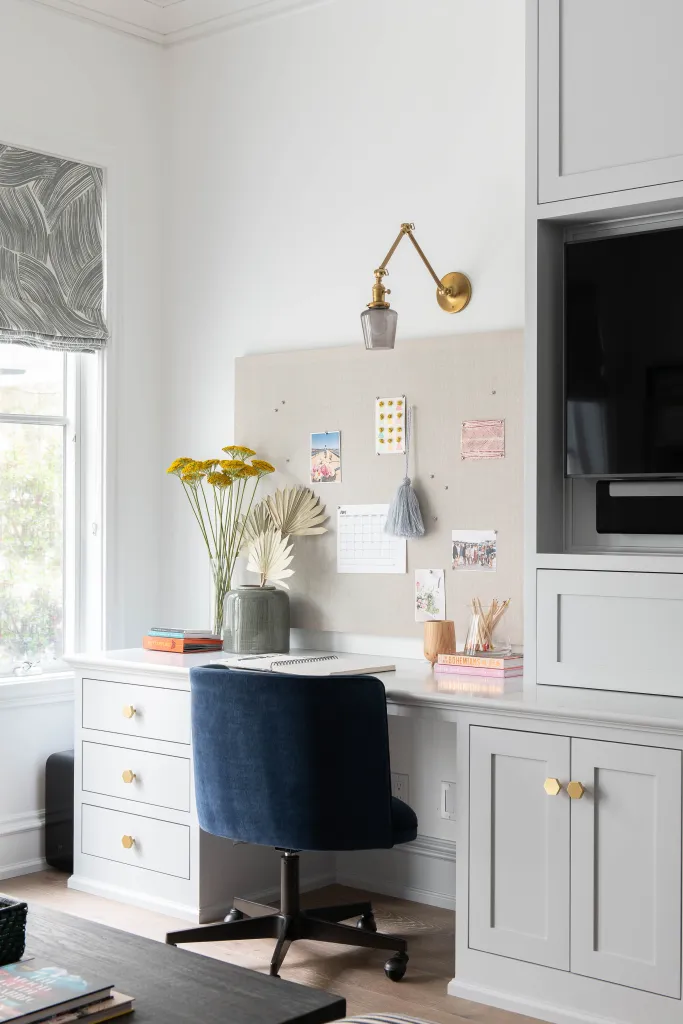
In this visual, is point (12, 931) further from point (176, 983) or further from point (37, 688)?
point (37, 688)

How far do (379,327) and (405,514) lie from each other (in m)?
0.57

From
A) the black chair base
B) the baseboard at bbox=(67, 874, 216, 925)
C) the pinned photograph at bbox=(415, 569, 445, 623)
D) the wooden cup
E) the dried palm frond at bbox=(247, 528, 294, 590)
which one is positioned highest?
the dried palm frond at bbox=(247, 528, 294, 590)

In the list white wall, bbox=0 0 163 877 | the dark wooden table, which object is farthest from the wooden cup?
the dark wooden table

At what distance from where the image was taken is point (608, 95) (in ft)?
9.18

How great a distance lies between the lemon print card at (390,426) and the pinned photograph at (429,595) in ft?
1.25

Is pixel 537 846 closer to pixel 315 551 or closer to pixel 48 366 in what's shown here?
pixel 315 551

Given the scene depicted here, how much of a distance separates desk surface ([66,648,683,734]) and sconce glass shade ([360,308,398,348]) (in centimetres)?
91

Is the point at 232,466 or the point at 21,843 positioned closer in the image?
the point at 232,466

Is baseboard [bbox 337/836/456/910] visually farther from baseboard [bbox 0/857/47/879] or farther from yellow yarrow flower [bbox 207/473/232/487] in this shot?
yellow yarrow flower [bbox 207/473/232/487]

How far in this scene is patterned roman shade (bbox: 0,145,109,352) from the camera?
385 centimetres

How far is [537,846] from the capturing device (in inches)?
105

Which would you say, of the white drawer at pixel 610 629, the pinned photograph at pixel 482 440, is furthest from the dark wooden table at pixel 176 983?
the pinned photograph at pixel 482 440

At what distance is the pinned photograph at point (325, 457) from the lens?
12.2 ft

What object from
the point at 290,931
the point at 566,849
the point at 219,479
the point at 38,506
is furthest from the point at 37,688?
the point at 566,849
